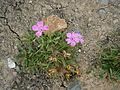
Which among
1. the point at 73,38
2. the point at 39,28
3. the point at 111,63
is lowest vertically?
the point at 111,63

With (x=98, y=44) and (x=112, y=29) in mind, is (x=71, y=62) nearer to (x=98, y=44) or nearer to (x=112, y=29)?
(x=98, y=44)

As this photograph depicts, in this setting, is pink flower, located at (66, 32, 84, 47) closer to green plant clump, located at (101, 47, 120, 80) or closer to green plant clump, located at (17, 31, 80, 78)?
green plant clump, located at (17, 31, 80, 78)

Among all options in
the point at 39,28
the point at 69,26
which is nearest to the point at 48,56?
the point at 39,28

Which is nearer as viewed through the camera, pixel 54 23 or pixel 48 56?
pixel 48 56

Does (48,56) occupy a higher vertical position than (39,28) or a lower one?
lower

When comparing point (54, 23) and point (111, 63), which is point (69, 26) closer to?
point (54, 23)

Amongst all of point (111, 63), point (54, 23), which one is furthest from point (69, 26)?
point (111, 63)

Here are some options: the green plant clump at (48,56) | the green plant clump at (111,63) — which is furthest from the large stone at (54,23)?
the green plant clump at (111,63)
